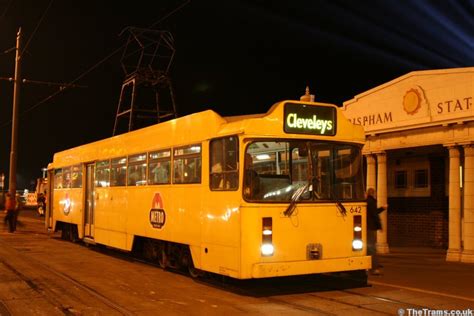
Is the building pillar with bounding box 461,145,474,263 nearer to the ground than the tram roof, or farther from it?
nearer to the ground

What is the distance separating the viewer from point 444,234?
17547 millimetres

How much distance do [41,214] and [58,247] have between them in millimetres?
22959

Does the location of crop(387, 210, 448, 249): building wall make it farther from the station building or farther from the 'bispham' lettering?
the 'bispham' lettering

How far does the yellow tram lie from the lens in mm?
9203

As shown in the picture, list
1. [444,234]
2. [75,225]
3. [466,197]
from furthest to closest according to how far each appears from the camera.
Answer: [75,225] → [444,234] → [466,197]

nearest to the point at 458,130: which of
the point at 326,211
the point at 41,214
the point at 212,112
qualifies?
the point at 326,211

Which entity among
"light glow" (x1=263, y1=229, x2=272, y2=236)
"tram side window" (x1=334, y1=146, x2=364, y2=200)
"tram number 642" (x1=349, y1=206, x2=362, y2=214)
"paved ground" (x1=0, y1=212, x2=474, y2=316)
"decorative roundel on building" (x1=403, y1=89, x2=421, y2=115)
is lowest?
"paved ground" (x1=0, y1=212, x2=474, y2=316)

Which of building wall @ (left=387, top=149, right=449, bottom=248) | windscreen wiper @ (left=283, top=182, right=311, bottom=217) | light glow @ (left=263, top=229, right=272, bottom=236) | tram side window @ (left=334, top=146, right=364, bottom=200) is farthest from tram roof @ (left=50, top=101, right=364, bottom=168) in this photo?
building wall @ (left=387, top=149, right=449, bottom=248)

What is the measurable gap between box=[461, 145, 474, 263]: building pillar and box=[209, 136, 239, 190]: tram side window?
698 cm

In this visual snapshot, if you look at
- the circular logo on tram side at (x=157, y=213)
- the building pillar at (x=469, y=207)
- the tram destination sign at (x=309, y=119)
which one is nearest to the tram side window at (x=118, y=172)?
the circular logo on tram side at (x=157, y=213)

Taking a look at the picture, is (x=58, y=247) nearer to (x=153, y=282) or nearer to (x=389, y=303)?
(x=153, y=282)

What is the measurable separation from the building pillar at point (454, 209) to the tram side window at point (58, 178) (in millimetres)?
13235

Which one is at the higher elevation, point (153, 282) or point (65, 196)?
point (65, 196)

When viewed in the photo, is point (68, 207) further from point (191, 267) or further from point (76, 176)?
point (191, 267)
